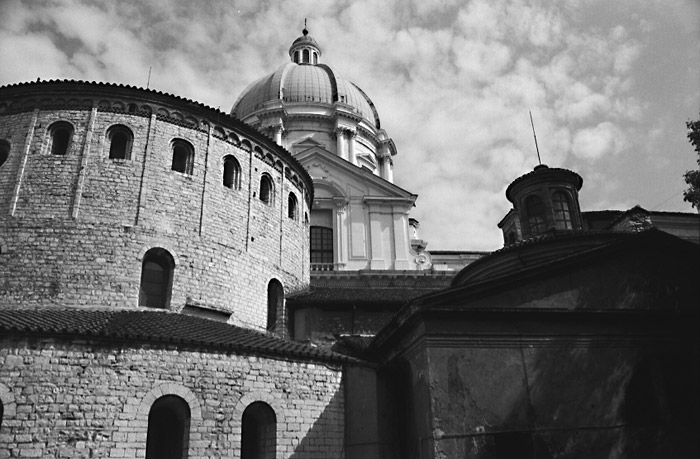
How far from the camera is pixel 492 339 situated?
12.6 metres

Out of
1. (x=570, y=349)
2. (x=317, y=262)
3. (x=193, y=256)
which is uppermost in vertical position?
(x=317, y=262)

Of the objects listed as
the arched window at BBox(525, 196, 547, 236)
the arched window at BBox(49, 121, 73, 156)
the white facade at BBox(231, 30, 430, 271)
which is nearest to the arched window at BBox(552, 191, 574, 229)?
the arched window at BBox(525, 196, 547, 236)

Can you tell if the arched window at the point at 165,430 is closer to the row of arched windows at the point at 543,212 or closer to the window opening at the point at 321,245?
the row of arched windows at the point at 543,212

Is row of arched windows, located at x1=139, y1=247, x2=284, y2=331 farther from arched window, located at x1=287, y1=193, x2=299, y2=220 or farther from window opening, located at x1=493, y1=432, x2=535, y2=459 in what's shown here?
window opening, located at x1=493, y1=432, x2=535, y2=459

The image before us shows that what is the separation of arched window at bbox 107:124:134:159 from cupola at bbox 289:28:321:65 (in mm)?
32439

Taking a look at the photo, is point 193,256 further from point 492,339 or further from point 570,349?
point 570,349

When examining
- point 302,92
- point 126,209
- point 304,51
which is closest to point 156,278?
point 126,209

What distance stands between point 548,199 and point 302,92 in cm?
2490

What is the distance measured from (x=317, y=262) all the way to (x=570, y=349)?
17.8m

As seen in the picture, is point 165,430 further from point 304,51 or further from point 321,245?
point 304,51

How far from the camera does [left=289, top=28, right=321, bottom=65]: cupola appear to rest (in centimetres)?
4828

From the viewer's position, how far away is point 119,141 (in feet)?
57.5

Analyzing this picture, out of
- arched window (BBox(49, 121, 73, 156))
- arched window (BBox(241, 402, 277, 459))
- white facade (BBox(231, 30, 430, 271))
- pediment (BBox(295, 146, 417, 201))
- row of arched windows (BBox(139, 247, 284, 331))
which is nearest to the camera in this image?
arched window (BBox(241, 402, 277, 459))

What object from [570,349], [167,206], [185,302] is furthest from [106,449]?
[570,349]
